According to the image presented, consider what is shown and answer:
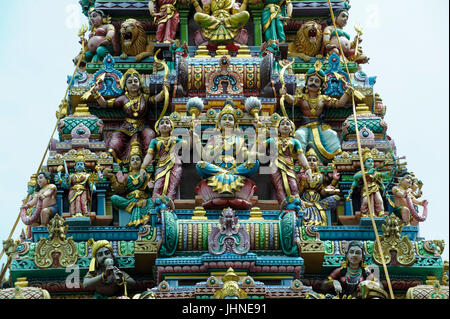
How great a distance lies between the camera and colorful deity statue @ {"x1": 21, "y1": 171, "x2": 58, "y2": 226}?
26.5 meters

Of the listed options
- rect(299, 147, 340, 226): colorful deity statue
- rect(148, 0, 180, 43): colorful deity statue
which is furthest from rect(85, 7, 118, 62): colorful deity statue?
rect(299, 147, 340, 226): colorful deity statue

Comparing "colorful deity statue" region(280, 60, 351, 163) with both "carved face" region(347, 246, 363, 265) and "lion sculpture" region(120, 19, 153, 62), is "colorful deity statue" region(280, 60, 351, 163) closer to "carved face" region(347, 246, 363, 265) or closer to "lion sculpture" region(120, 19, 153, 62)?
"carved face" region(347, 246, 363, 265)

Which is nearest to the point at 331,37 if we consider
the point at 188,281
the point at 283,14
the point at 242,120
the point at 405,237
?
the point at 283,14

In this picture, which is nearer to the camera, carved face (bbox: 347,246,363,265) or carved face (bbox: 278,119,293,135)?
carved face (bbox: 347,246,363,265)

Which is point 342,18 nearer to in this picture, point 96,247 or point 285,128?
point 285,128

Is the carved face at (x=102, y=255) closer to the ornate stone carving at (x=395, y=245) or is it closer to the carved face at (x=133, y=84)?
the ornate stone carving at (x=395, y=245)

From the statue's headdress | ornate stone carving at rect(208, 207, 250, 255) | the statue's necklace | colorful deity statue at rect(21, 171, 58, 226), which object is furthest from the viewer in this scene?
the statue's necklace

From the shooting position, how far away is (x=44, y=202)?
26641 mm

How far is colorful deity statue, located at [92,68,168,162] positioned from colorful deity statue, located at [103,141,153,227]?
0.84m

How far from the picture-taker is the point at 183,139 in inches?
1071

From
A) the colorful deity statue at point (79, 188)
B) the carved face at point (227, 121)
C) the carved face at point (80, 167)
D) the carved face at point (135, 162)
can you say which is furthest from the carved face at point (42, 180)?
the carved face at point (227, 121)

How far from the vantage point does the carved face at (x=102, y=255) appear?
24.4 m

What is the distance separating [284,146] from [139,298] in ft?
17.7

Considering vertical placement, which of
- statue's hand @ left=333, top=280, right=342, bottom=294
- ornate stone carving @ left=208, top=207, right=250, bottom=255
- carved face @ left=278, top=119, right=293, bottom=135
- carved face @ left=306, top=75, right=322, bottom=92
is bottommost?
statue's hand @ left=333, top=280, right=342, bottom=294
